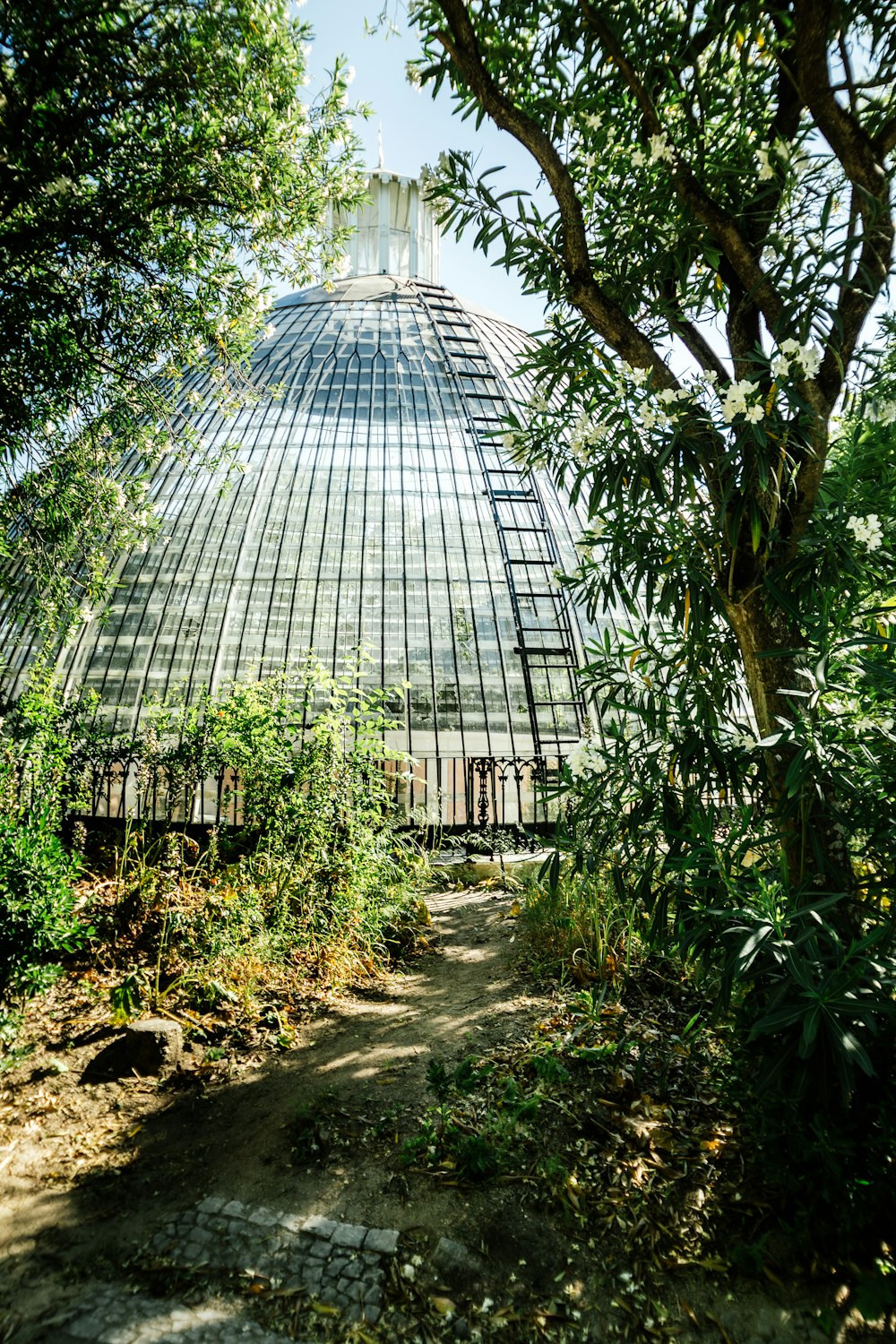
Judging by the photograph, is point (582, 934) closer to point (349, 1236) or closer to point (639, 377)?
point (349, 1236)

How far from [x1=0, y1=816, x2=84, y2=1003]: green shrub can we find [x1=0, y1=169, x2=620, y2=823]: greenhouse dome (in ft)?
20.0

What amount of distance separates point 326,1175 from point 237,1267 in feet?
2.00

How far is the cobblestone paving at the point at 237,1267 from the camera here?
2789 mm

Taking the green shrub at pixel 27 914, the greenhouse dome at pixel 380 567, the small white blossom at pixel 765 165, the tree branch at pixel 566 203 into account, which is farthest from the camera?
the greenhouse dome at pixel 380 567

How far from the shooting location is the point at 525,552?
1466 centimetres

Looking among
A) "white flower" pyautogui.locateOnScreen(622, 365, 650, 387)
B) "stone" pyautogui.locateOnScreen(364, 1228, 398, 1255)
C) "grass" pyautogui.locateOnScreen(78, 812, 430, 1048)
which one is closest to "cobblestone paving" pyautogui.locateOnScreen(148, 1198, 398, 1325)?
"stone" pyautogui.locateOnScreen(364, 1228, 398, 1255)

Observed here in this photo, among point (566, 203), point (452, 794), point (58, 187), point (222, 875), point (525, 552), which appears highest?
point (525, 552)

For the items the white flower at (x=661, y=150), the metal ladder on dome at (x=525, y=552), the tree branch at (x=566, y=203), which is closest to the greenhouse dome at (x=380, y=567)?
the metal ladder on dome at (x=525, y=552)

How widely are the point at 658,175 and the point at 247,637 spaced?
35.0 ft

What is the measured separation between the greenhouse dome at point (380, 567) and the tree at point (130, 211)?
464 cm

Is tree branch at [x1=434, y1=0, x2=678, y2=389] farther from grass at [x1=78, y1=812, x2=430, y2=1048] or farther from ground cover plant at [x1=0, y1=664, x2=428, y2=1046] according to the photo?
grass at [x1=78, y1=812, x2=430, y2=1048]

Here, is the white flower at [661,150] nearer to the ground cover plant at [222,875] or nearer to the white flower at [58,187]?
the white flower at [58,187]

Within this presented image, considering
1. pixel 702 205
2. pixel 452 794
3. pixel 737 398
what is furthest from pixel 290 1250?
pixel 452 794

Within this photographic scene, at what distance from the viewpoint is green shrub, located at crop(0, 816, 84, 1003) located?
4812 mm
